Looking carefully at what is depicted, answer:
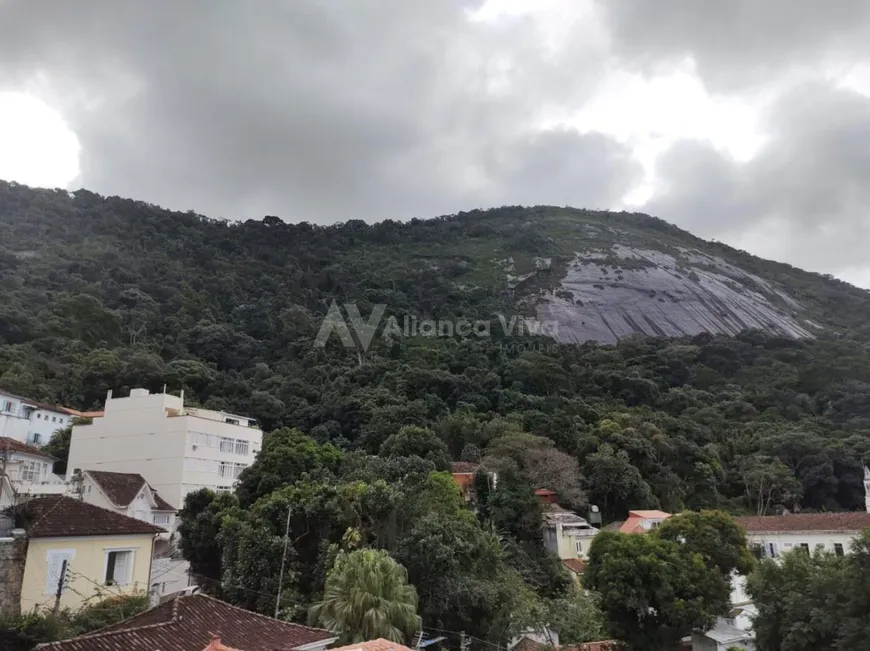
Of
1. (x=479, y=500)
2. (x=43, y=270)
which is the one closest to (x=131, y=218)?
(x=43, y=270)

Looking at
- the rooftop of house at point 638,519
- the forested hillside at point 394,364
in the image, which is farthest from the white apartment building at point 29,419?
the rooftop of house at point 638,519

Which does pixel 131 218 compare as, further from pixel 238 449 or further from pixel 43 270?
pixel 238 449

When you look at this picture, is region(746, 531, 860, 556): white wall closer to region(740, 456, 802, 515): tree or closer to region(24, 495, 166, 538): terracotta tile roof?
region(740, 456, 802, 515): tree

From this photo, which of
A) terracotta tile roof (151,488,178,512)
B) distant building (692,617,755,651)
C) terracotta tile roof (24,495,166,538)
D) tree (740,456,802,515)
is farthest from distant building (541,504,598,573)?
terracotta tile roof (24,495,166,538)

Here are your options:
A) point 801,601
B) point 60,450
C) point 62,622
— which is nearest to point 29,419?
point 60,450

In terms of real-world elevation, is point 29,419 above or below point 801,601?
above

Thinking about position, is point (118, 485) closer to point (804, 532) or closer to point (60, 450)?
point (60, 450)

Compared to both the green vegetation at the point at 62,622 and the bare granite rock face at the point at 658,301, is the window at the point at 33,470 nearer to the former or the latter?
the green vegetation at the point at 62,622
